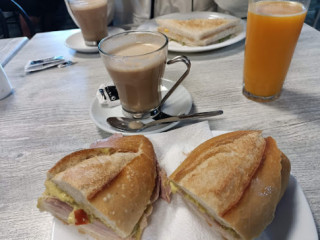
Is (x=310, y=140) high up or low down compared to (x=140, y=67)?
down

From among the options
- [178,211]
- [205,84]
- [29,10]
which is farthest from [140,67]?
[29,10]

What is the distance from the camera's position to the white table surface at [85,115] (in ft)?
2.70

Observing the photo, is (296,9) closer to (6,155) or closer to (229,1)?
(229,1)

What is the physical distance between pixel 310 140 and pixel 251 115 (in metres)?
0.25

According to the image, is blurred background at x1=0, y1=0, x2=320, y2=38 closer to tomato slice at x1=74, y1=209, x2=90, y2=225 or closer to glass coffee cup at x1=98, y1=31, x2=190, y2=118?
glass coffee cup at x1=98, y1=31, x2=190, y2=118

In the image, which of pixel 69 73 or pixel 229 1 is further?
pixel 229 1

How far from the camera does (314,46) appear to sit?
1.58 m

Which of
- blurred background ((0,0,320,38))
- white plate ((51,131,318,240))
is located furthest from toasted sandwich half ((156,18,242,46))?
blurred background ((0,0,320,38))

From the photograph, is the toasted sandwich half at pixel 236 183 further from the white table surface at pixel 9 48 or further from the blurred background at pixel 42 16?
the blurred background at pixel 42 16

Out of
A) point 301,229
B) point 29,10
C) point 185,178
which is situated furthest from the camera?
point 29,10

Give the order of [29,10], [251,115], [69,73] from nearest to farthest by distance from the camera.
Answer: [251,115] < [69,73] < [29,10]

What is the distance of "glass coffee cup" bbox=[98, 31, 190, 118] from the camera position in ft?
3.31

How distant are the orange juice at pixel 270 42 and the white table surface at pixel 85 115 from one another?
9 cm

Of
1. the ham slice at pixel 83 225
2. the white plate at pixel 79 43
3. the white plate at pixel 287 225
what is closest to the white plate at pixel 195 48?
the white plate at pixel 79 43
